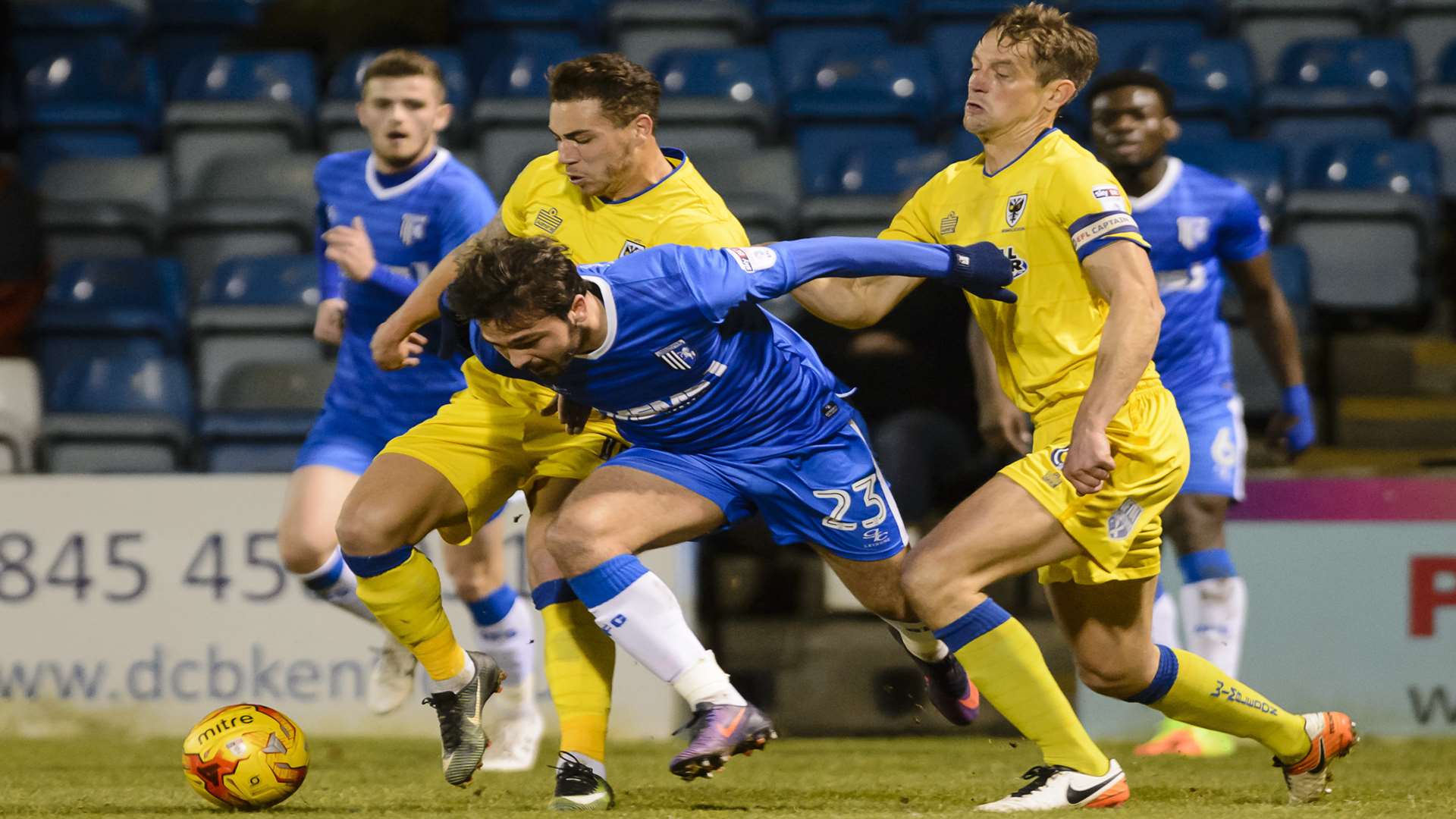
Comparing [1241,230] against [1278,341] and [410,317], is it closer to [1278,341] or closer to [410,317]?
[1278,341]

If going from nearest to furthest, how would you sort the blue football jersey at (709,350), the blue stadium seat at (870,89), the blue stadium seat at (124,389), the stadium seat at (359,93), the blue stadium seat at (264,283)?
the blue football jersey at (709,350), the blue stadium seat at (124,389), the blue stadium seat at (264,283), the blue stadium seat at (870,89), the stadium seat at (359,93)

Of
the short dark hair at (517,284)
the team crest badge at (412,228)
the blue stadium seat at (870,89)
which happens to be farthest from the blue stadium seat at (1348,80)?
the short dark hair at (517,284)

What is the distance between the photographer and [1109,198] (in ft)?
14.1

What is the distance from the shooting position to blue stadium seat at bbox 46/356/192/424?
8.07 meters

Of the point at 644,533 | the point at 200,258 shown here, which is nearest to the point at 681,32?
the point at 200,258

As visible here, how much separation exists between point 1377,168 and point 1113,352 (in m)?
5.23

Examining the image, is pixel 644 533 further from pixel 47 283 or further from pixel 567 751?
pixel 47 283

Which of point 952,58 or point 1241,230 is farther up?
point 952,58

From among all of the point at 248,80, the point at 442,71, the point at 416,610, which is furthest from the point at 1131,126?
the point at 248,80

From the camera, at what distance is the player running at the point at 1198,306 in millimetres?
6012

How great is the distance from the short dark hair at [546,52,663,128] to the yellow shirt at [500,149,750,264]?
22cm

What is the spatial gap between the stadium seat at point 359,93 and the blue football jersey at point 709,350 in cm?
516

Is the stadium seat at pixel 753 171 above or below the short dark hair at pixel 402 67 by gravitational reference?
below

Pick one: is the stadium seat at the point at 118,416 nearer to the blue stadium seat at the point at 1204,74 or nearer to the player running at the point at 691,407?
the player running at the point at 691,407
